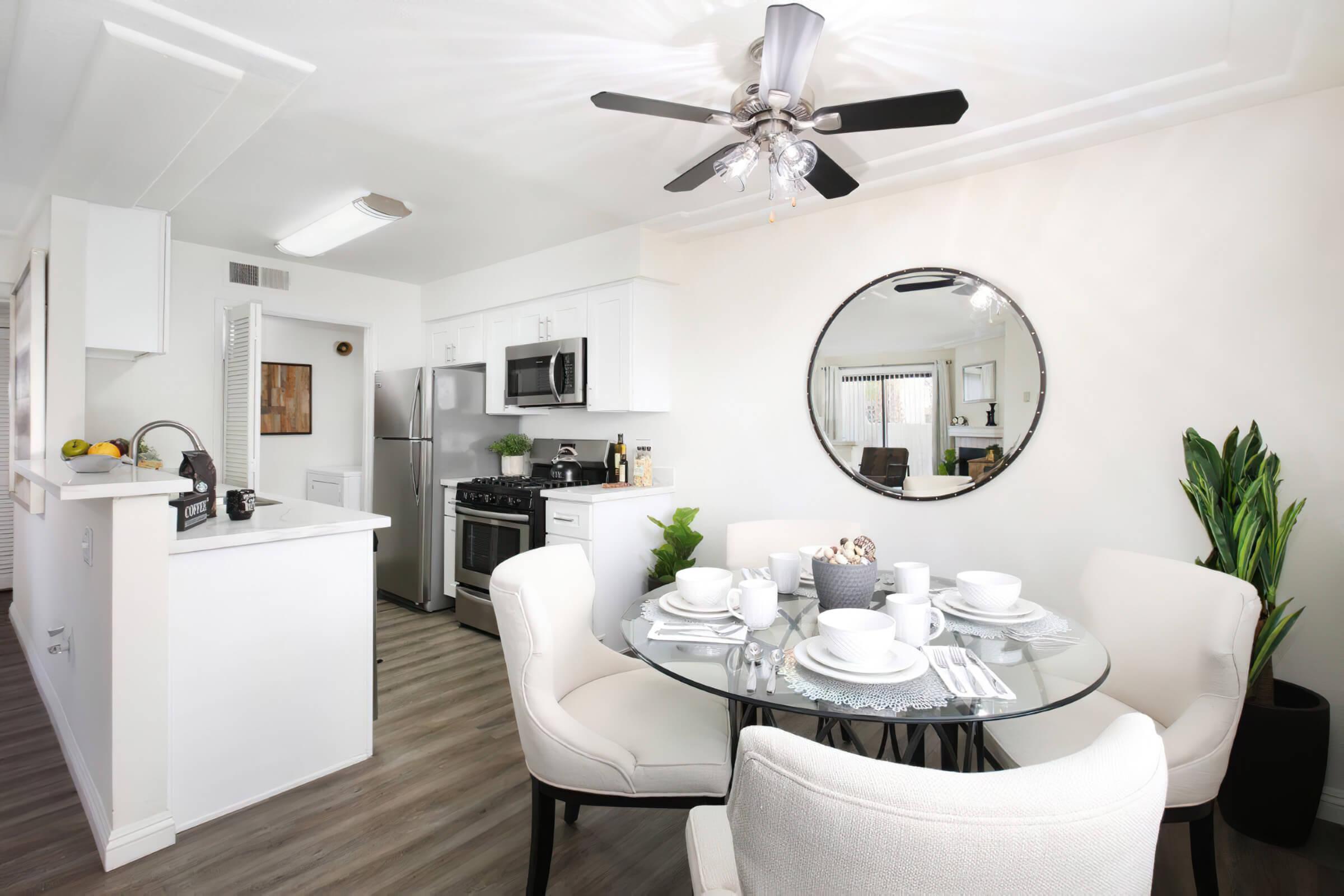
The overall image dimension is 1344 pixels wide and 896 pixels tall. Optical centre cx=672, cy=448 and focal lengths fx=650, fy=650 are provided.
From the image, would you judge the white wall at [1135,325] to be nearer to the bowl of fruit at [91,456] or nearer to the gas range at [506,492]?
the gas range at [506,492]

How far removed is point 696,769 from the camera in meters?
1.58

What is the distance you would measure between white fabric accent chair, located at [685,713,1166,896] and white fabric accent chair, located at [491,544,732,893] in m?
0.85

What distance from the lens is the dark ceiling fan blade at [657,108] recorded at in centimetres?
175

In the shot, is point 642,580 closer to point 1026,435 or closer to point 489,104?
point 1026,435

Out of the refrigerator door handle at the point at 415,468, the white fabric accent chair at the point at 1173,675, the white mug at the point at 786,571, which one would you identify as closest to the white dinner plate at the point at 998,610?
the white fabric accent chair at the point at 1173,675

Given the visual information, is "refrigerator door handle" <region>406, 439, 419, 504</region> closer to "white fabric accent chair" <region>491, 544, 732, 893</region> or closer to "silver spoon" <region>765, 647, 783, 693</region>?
"white fabric accent chair" <region>491, 544, 732, 893</region>

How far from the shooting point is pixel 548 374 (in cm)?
432

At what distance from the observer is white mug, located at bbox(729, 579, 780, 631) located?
5.33 ft

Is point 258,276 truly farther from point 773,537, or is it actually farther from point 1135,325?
point 1135,325

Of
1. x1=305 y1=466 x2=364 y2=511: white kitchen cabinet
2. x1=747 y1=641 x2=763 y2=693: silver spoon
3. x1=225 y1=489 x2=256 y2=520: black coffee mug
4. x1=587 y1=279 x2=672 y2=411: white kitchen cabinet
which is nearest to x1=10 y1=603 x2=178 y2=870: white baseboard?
x1=225 y1=489 x2=256 y2=520: black coffee mug

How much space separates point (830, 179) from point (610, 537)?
225cm

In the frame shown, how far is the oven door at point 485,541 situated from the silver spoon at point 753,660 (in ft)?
8.31

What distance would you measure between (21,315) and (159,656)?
298 cm

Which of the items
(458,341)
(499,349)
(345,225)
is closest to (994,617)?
(345,225)
